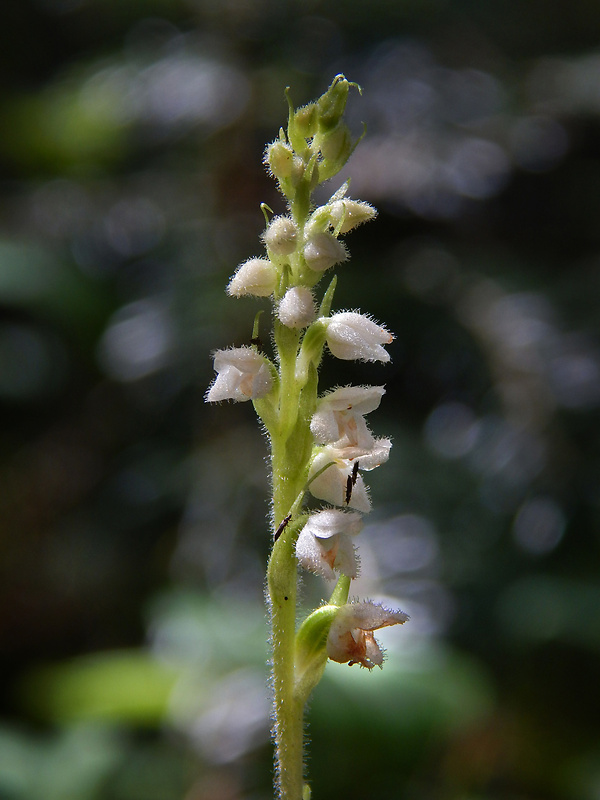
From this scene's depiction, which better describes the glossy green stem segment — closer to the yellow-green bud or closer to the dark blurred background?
the yellow-green bud

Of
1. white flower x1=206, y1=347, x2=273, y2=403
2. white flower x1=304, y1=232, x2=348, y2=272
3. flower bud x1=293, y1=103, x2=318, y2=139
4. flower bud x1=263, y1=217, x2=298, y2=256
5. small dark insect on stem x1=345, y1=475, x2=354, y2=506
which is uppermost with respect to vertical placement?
flower bud x1=293, y1=103, x2=318, y2=139

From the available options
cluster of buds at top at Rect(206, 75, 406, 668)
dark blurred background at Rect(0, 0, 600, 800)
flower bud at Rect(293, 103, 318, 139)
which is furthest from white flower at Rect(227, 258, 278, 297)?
dark blurred background at Rect(0, 0, 600, 800)

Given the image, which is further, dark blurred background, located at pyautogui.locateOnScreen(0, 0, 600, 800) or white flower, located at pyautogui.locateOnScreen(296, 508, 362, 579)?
dark blurred background, located at pyautogui.locateOnScreen(0, 0, 600, 800)

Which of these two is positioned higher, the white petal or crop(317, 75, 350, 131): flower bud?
crop(317, 75, 350, 131): flower bud

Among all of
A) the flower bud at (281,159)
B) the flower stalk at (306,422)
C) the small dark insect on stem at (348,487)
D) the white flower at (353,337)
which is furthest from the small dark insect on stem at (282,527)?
the flower bud at (281,159)

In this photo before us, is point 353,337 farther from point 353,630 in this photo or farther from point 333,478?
point 353,630

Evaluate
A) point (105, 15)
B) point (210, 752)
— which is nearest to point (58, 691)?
point (210, 752)
